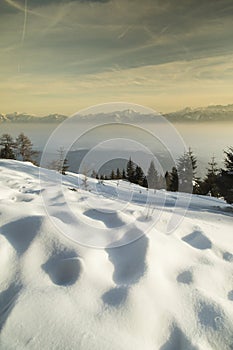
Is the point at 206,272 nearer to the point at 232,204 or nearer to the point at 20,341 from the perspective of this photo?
the point at 20,341

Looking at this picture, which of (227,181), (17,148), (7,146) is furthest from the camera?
(17,148)

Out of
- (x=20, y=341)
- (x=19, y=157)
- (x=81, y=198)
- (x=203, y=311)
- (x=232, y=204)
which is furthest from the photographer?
(x=19, y=157)

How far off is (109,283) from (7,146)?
4358 centimetres

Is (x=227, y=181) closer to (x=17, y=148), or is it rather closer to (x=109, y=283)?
(x=109, y=283)

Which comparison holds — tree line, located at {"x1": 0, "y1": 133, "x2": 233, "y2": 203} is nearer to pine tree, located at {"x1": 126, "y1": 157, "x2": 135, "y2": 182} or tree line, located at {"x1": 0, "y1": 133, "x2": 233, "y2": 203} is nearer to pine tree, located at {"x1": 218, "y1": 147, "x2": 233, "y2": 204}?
pine tree, located at {"x1": 126, "y1": 157, "x2": 135, "y2": 182}

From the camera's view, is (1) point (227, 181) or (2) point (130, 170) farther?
(2) point (130, 170)

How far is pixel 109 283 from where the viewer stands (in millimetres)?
2768

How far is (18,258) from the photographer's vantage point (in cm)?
302

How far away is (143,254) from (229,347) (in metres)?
1.36

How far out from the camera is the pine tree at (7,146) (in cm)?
4166

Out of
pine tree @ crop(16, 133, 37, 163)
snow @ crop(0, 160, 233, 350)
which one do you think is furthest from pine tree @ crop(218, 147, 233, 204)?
pine tree @ crop(16, 133, 37, 163)

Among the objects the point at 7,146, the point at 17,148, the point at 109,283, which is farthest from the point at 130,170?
the point at 109,283

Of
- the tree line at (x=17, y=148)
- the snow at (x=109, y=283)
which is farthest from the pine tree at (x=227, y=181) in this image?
the tree line at (x=17, y=148)

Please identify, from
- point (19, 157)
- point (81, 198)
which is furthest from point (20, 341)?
point (19, 157)
